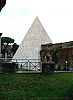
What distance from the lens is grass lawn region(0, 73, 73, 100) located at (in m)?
13.8

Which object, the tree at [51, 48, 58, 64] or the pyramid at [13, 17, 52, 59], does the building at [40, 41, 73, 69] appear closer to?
the tree at [51, 48, 58, 64]

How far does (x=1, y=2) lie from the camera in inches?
535

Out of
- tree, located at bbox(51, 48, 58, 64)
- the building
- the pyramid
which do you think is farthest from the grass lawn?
the pyramid

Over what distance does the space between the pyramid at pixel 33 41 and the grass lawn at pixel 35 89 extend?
27584mm

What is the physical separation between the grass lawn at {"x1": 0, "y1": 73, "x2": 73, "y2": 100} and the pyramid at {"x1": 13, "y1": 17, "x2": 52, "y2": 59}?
27.6 metres

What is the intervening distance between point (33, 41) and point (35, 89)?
107 feet

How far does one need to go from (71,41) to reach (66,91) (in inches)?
1020

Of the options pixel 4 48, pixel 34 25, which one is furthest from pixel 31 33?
pixel 4 48

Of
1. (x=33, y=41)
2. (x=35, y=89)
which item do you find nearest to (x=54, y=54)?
(x=33, y=41)

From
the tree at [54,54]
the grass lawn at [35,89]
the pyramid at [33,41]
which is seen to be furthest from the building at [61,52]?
the grass lawn at [35,89]

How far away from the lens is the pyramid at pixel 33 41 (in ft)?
152

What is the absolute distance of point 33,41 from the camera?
4778 cm

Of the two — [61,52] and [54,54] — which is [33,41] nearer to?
[54,54]

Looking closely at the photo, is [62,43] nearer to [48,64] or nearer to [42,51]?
[42,51]
